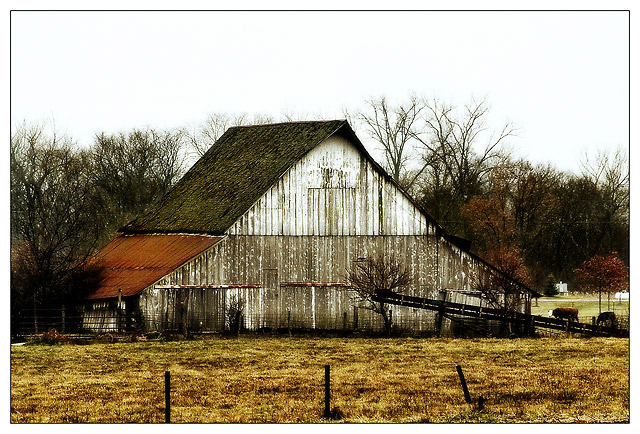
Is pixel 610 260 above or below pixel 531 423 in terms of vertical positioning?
above

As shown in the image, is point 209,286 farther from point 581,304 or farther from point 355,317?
point 581,304

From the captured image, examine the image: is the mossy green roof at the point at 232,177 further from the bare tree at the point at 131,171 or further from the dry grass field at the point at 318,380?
the bare tree at the point at 131,171

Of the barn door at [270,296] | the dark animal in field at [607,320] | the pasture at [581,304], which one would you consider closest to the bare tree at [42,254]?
the barn door at [270,296]

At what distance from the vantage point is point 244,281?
137ft

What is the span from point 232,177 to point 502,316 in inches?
502

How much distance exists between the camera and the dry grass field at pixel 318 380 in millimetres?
21812

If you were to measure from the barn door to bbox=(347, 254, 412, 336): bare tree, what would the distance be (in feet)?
9.46

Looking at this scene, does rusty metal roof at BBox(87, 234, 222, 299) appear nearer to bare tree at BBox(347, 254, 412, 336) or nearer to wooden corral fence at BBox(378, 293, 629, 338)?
bare tree at BBox(347, 254, 412, 336)

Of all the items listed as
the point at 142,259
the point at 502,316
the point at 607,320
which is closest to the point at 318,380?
the point at 502,316

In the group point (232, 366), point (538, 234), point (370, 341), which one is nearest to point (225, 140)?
point (370, 341)

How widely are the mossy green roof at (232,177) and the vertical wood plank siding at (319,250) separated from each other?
30.9 inches

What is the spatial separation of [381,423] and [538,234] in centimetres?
5744

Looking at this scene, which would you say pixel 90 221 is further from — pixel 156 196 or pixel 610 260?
pixel 610 260

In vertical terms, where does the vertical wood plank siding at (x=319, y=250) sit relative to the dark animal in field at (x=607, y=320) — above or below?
above
